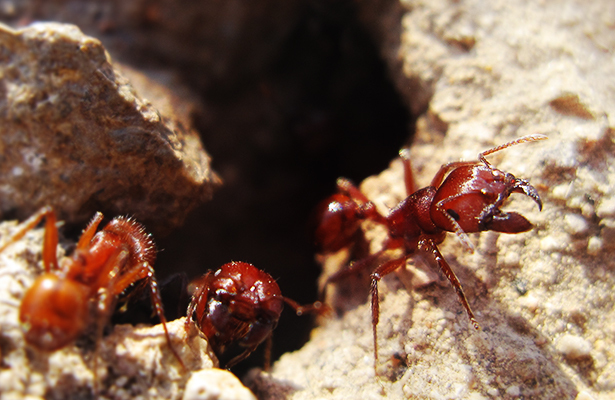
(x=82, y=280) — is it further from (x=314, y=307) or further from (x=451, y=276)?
(x=451, y=276)

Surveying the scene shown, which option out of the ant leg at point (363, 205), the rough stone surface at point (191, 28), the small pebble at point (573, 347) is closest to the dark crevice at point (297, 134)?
the rough stone surface at point (191, 28)

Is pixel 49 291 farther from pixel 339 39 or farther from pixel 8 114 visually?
pixel 339 39

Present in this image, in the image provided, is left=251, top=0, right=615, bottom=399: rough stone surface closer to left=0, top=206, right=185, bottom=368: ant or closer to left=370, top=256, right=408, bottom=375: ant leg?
left=370, top=256, right=408, bottom=375: ant leg

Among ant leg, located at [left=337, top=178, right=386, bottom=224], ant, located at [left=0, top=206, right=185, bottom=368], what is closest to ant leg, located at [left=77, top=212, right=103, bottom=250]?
ant, located at [left=0, top=206, right=185, bottom=368]

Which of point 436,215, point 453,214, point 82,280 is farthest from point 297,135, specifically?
point 82,280

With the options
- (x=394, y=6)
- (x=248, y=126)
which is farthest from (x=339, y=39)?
(x=248, y=126)

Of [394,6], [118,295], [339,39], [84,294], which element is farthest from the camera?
[339,39]

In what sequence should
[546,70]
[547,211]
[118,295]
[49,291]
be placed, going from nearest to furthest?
[49,291], [118,295], [547,211], [546,70]
